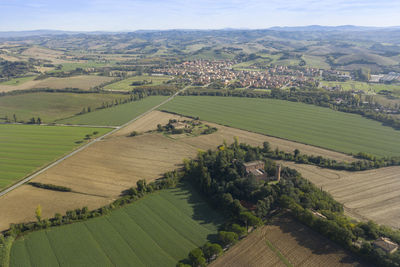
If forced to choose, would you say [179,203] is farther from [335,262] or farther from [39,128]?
[39,128]

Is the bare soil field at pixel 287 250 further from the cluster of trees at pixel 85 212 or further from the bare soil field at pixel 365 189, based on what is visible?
the cluster of trees at pixel 85 212

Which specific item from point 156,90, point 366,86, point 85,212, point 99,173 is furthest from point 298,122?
point 366,86

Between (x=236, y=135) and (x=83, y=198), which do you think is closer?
(x=83, y=198)

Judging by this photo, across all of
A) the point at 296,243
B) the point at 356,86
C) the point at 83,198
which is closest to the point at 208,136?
the point at 83,198

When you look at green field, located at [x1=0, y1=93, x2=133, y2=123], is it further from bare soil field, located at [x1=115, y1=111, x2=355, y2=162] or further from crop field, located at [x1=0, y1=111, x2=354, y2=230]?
crop field, located at [x1=0, y1=111, x2=354, y2=230]

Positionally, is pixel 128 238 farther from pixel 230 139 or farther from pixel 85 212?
pixel 230 139

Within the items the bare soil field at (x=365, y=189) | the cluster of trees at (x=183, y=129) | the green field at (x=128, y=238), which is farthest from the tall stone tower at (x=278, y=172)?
the cluster of trees at (x=183, y=129)

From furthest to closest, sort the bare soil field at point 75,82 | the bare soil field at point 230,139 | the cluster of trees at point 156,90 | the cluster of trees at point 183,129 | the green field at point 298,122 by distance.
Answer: the bare soil field at point 75,82 → the cluster of trees at point 156,90 → the cluster of trees at point 183,129 → the green field at point 298,122 → the bare soil field at point 230,139
